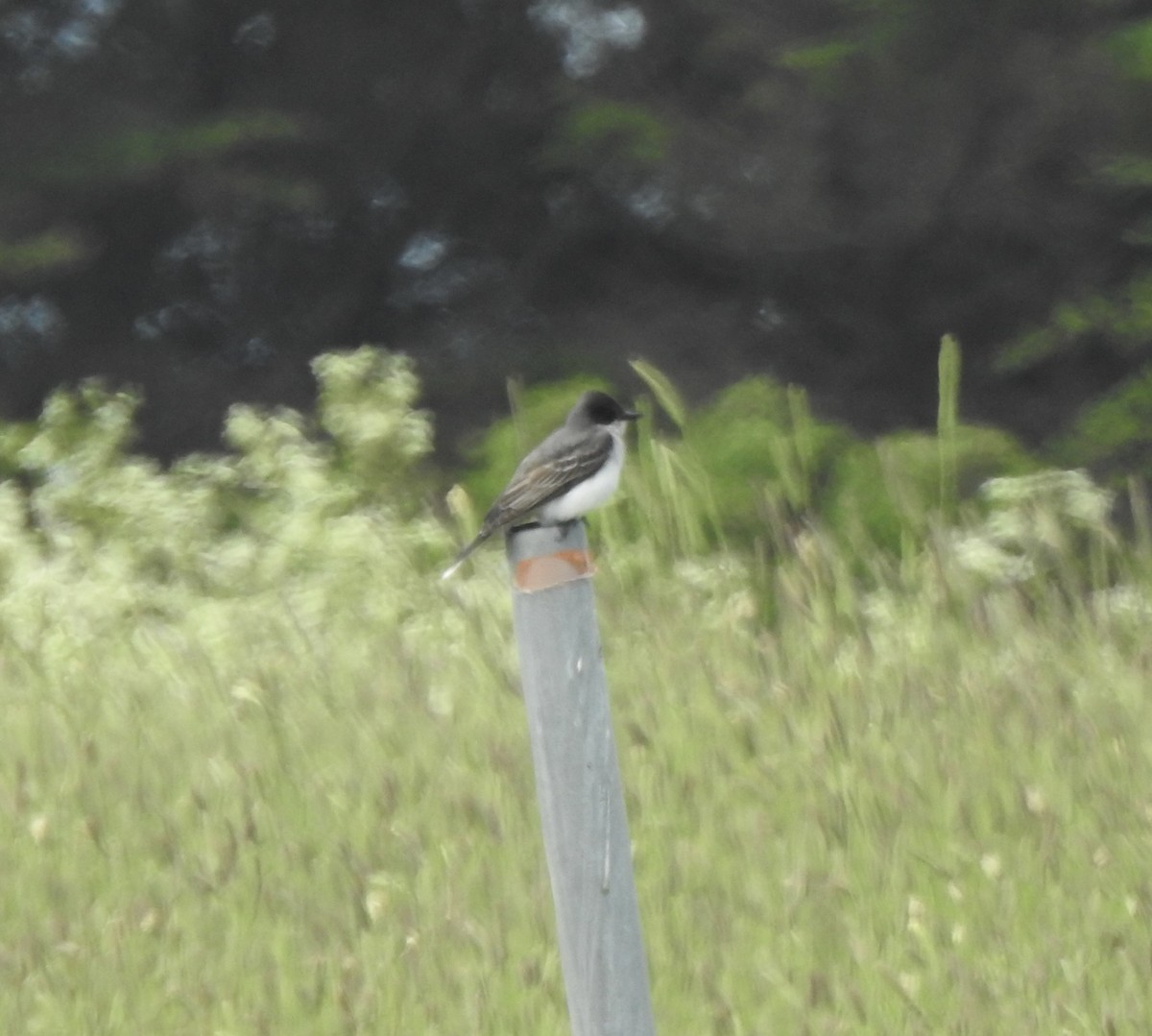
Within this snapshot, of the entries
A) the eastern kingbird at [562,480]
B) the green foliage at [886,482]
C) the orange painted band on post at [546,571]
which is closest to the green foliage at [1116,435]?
the green foliage at [886,482]

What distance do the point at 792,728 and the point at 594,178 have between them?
7.57 m

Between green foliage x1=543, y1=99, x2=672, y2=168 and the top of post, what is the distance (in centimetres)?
848

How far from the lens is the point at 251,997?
4.61 metres

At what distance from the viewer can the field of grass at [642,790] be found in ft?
14.7

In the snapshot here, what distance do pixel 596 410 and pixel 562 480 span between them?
545 millimetres

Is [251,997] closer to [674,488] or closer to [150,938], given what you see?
[150,938]

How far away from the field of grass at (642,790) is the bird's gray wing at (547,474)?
0.83 meters

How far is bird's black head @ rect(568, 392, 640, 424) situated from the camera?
5.28 meters

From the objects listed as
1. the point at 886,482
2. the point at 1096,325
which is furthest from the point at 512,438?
the point at 1096,325

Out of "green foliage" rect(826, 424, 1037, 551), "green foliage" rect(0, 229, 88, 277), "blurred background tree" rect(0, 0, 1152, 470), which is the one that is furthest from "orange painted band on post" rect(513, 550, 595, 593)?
"green foliage" rect(0, 229, 88, 277)

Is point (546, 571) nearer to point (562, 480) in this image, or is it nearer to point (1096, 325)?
point (562, 480)

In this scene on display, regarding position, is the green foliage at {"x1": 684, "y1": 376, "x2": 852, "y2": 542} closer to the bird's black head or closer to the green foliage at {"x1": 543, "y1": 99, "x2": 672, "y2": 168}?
the bird's black head

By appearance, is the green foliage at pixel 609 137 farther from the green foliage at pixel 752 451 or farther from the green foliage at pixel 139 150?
the green foliage at pixel 752 451

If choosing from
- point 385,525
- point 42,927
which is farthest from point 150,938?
point 385,525
